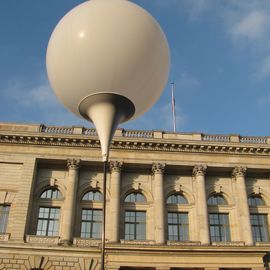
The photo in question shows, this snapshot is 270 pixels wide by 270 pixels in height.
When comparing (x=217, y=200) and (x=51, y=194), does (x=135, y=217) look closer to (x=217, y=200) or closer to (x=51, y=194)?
(x=51, y=194)

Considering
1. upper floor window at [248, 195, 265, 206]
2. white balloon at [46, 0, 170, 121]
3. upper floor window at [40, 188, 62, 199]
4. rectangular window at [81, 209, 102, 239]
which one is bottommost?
white balloon at [46, 0, 170, 121]

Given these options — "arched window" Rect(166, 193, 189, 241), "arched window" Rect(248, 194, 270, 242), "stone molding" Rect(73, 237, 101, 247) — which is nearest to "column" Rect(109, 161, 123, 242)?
"stone molding" Rect(73, 237, 101, 247)

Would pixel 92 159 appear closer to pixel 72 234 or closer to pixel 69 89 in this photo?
pixel 72 234

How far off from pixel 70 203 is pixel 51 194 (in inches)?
87.0

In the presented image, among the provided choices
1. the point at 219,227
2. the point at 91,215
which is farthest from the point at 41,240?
the point at 219,227

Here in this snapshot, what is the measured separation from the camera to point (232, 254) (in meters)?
27.3

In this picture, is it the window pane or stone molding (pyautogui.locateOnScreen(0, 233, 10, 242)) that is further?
the window pane

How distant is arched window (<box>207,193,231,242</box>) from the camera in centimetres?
3042

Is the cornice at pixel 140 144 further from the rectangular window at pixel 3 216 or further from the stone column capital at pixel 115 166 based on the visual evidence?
the rectangular window at pixel 3 216

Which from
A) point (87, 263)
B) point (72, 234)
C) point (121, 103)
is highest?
point (72, 234)

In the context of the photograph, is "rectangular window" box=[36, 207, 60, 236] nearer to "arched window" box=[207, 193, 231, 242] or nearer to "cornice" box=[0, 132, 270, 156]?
"cornice" box=[0, 132, 270, 156]

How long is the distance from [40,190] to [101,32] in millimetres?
26845

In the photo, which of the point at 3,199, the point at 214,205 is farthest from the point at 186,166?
the point at 3,199

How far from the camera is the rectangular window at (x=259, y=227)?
3095 centimetres
